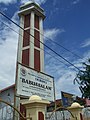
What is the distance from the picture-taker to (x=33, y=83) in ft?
32.8

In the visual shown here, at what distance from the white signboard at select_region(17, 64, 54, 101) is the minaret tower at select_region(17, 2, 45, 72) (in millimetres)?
10354

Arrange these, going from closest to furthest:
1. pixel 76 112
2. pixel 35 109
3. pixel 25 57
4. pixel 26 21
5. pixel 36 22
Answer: pixel 35 109 → pixel 76 112 → pixel 25 57 → pixel 26 21 → pixel 36 22

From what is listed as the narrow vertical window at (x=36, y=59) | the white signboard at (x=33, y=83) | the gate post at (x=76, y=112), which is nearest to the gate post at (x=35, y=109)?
the gate post at (x=76, y=112)

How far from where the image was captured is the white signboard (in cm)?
934

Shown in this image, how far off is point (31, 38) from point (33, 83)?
13.5 metres

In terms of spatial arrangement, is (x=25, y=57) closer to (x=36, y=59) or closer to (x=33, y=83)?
(x=36, y=59)

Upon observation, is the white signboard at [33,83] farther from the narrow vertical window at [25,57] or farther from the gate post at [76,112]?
the narrow vertical window at [25,57]

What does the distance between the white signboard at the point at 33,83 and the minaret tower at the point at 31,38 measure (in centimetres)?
1035

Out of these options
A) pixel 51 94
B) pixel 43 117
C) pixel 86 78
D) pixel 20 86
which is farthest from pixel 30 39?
pixel 43 117

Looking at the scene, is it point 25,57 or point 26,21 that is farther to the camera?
point 26,21

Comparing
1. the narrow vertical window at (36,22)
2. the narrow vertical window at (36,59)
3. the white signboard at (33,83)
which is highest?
the narrow vertical window at (36,22)

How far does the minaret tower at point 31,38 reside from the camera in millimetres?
22234

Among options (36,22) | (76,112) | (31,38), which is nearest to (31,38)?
(31,38)

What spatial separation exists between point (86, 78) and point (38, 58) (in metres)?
7.02
